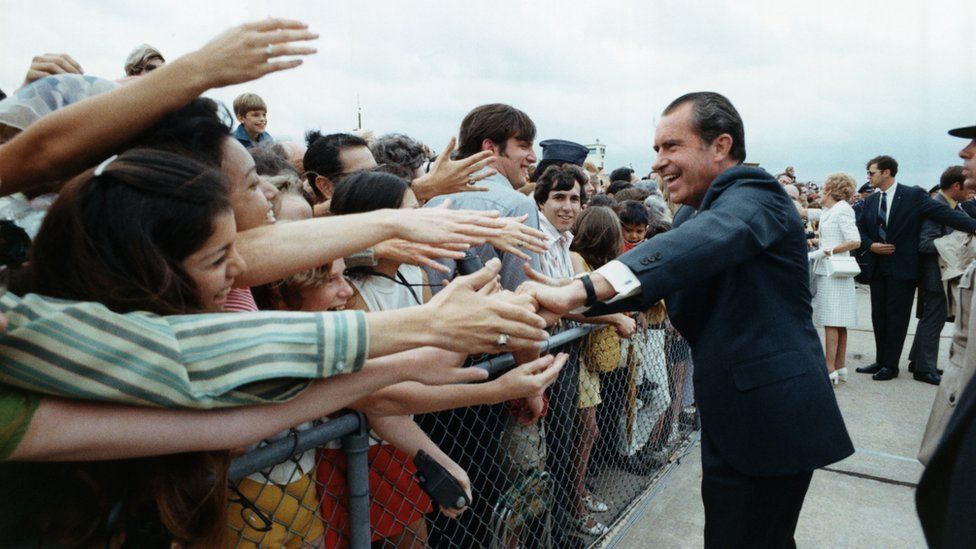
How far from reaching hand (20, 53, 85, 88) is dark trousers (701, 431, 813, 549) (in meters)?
2.66

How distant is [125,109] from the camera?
1.17 m

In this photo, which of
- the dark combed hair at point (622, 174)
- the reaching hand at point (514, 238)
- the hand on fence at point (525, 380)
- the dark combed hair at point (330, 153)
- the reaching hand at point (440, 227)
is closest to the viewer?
the reaching hand at point (440, 227)

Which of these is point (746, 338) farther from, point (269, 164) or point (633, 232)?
point (633, 232)

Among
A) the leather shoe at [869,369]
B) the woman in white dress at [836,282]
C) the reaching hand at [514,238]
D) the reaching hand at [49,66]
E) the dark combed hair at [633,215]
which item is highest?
the reaching hand at [49,66]

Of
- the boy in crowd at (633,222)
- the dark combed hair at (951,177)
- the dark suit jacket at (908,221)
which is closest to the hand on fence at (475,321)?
the boy in crowd at (633,222)

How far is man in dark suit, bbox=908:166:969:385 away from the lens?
19.2 feet

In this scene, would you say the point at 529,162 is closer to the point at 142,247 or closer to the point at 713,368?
the point at 713,368

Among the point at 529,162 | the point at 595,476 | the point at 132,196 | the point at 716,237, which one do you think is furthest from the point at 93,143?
the point at 595,476

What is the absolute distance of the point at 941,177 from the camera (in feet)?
20.2

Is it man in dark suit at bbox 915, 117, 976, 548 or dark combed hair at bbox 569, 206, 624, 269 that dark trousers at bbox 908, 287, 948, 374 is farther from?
man in dark suit at bbox 915, 117, 976, 548

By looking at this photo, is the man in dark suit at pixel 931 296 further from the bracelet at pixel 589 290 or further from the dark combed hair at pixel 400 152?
the bracelet at pixel 589 290

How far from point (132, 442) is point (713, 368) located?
6.05 ft

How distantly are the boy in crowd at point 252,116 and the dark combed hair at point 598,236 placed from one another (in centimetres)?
293

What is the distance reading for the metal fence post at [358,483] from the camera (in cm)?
142
